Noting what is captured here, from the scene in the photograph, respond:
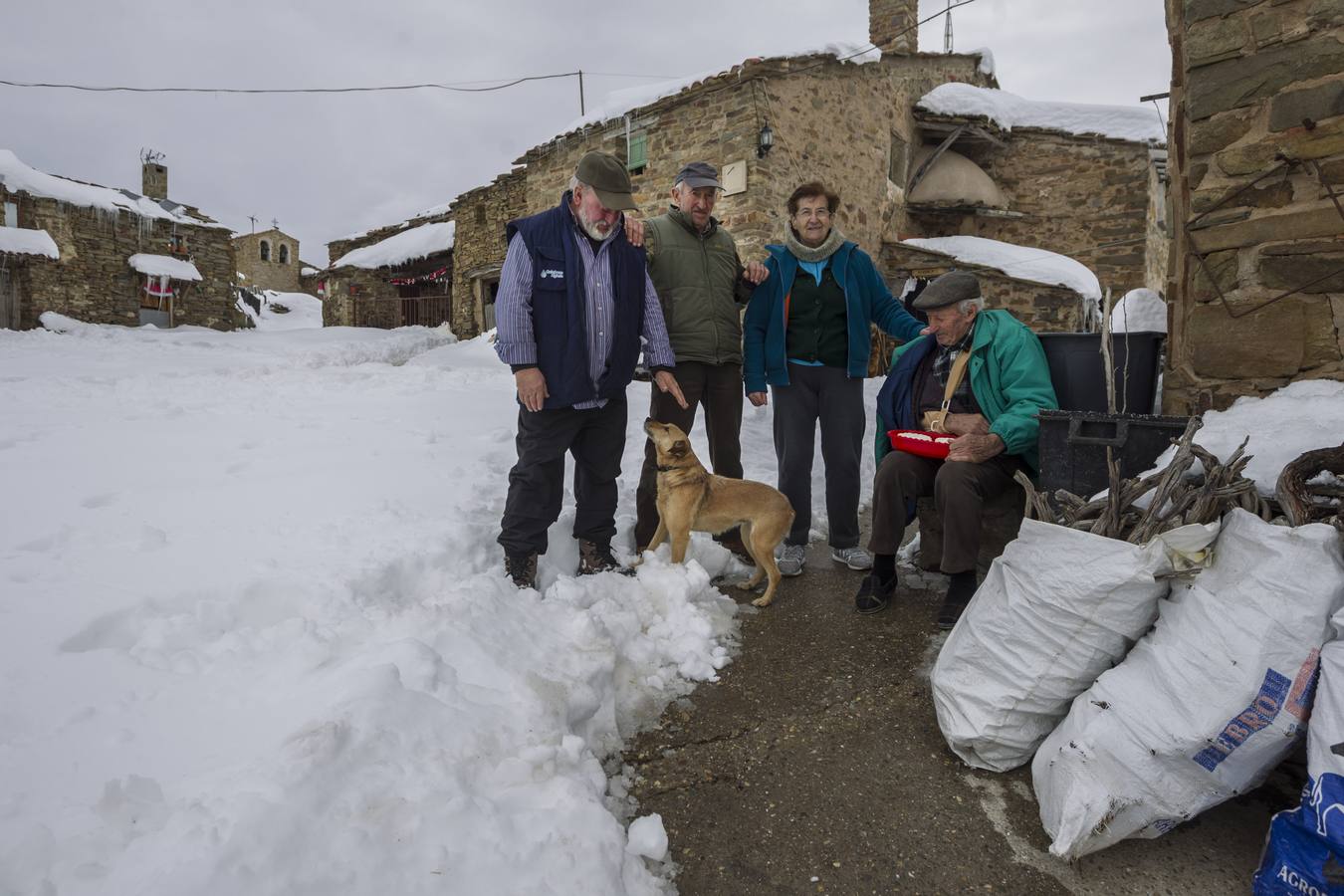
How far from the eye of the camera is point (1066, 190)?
41.6 ft

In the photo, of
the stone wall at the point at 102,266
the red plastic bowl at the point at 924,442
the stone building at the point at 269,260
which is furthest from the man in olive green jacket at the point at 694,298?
the stone building at the point at 269,260

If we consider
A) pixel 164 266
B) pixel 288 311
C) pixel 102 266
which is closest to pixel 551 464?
pixel 102 266

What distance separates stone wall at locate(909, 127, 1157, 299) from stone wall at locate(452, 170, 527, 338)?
866 cm

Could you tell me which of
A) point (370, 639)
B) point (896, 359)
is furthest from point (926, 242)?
point (370, 639)

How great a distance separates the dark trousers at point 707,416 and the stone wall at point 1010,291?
316 inches

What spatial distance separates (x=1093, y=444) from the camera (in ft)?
8.27

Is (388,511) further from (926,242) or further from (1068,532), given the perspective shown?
(926,242)

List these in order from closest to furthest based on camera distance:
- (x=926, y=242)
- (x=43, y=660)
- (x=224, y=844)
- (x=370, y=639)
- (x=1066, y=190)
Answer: (x=224, y=844), (x=43, y=660), (x=370, y=639), (x=926, y=242), (x=1066, y=190)

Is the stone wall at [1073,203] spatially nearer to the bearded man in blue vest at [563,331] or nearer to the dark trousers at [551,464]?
the bearded man in blue vest at [563,331]

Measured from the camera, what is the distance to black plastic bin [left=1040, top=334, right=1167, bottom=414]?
3.03m

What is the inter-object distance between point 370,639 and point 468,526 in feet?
3.56

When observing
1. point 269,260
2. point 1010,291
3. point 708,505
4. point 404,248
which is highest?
point 269,260

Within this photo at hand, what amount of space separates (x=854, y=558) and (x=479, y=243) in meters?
14.5

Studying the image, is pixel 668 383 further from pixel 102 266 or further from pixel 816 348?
pixel 102 266
